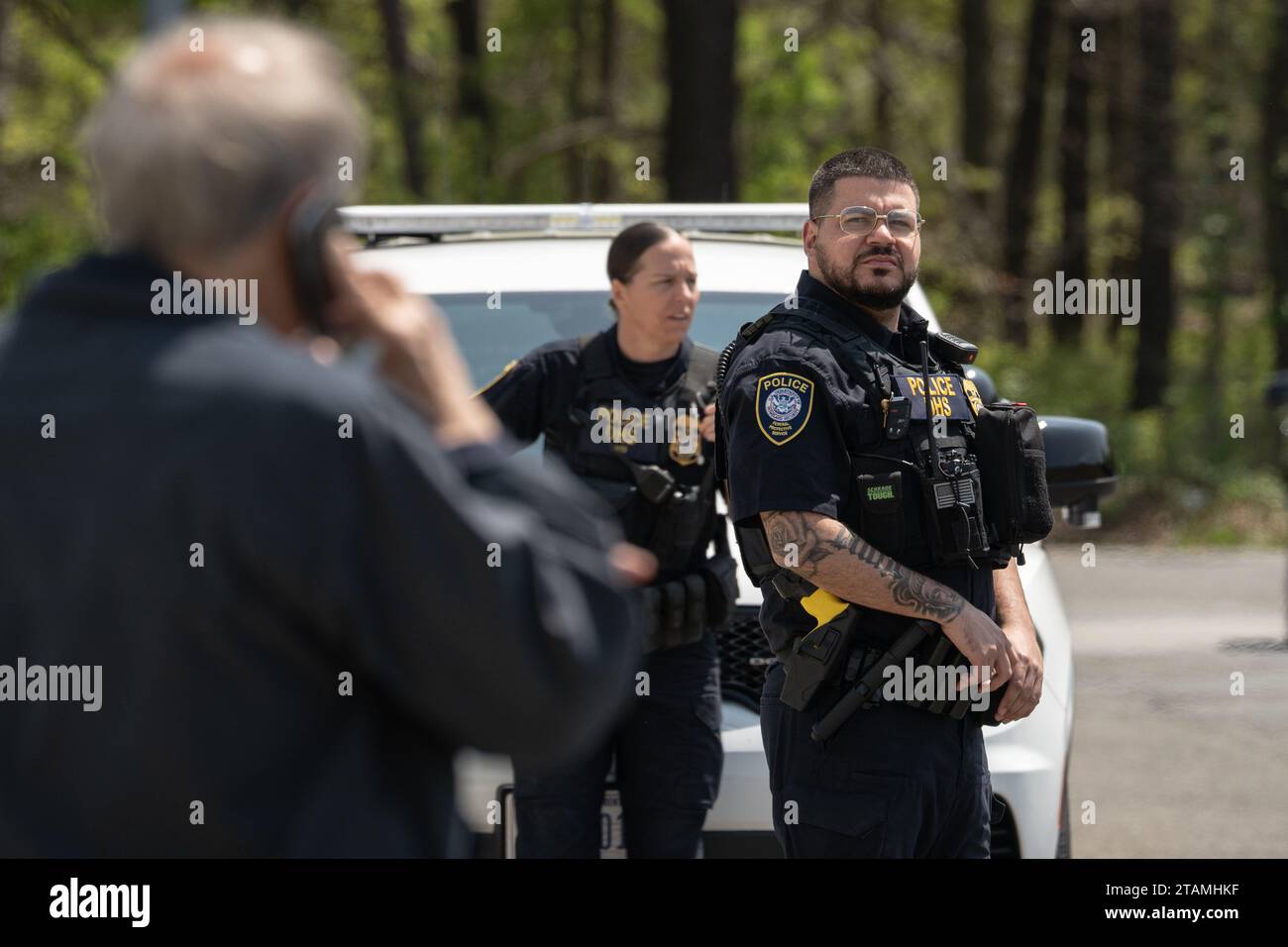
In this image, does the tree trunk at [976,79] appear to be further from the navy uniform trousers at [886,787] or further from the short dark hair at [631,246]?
the navy uniform trousers at [886,787]

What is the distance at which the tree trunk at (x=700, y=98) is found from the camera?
13.8 m

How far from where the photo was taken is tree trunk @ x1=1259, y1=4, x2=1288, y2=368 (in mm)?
16891

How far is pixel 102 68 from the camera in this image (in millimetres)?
17750

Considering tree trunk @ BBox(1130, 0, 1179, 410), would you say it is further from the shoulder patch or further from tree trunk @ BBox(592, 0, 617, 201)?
the shoulder patch

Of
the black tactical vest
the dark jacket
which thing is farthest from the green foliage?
the dark jacket

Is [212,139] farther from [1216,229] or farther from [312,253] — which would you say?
[1216,229]

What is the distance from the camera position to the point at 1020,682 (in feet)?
11.7

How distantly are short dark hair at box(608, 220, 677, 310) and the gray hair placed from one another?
275cm

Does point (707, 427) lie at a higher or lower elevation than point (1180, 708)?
higher

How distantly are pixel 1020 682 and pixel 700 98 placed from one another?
35.7 ft

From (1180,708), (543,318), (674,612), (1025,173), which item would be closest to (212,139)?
(674,612)

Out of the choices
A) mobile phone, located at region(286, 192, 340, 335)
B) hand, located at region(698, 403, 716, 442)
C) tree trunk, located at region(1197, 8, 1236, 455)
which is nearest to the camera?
mobile phone, located at region(286, 192, 340, 335)
